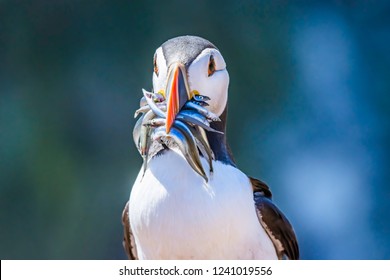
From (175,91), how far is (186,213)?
30cm

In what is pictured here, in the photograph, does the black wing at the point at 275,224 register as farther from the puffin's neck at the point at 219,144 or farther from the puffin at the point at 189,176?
the puffin's neck at the point at 219,144

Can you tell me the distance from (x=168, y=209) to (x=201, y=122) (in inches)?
9.1

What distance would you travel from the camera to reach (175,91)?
2107 mm

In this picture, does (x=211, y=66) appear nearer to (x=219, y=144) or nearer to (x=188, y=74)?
(x=188, y=74)

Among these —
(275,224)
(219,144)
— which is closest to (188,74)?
(219,144)

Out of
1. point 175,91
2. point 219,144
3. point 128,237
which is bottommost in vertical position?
point 128,237

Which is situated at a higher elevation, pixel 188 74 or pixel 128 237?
pixel 188 74

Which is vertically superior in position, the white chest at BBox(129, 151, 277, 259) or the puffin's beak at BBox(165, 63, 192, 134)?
the puffin's beak at BBox(165, 63, 192, 134)

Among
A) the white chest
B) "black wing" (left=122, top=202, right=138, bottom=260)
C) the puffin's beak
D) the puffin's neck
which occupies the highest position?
the puffin's beak

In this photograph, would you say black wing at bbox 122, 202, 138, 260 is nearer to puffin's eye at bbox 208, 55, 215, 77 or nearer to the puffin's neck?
the puffin's neck

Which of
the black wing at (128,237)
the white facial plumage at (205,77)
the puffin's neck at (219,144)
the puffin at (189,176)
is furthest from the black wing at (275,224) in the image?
the black wing at (128,237)

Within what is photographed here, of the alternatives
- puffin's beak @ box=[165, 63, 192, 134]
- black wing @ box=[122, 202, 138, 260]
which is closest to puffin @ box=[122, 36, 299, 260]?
puffin's beak @ box=[165, 63, 192, 134]

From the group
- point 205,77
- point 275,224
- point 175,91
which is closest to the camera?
point 175,91

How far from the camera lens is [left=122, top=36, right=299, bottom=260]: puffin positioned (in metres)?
2.12
